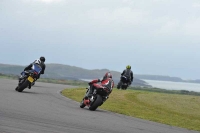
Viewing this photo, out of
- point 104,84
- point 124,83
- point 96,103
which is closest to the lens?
point 96,103

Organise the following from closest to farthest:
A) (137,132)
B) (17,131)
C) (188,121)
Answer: (17,131) < (137,132) < (188,121)

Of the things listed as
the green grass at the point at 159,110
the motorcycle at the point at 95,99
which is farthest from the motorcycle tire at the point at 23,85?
the motorcycle at the point at 95,99

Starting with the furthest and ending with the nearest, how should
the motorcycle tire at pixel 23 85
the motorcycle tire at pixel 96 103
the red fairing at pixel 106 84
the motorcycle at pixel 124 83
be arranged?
the motorcycle at pixel 124 83, the motorcycle tire at pixel 23 85, the red fairing at pixel 106 84, the motorcycle tire at pixel 96 103

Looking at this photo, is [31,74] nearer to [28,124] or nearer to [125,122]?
[125,122]

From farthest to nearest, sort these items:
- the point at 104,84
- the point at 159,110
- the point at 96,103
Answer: the point at 159,110, the point at 104,84, the point at 96,103

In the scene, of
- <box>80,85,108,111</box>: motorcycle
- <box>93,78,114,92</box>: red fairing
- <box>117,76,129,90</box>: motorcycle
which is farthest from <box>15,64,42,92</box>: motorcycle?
<box>117,76,129,90</box>: motorcycle

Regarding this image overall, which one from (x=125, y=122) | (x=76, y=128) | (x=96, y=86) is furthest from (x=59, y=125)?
(x=96, y=86)

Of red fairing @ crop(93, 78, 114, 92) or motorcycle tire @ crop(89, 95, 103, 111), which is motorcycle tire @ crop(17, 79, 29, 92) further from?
motorcycle tire @ crop(89, 95, 103, 111)

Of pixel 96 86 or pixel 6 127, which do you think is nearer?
pixel 6 127

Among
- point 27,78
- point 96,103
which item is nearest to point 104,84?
point 96,103

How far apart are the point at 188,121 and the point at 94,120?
16.2 ft

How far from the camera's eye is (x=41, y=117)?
13.4 meters

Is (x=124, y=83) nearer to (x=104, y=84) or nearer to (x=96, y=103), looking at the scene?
(x=104, y=84)

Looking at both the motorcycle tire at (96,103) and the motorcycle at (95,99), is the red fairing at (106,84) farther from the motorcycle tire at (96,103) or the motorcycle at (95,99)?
the motorcycle tire at (96,103)
